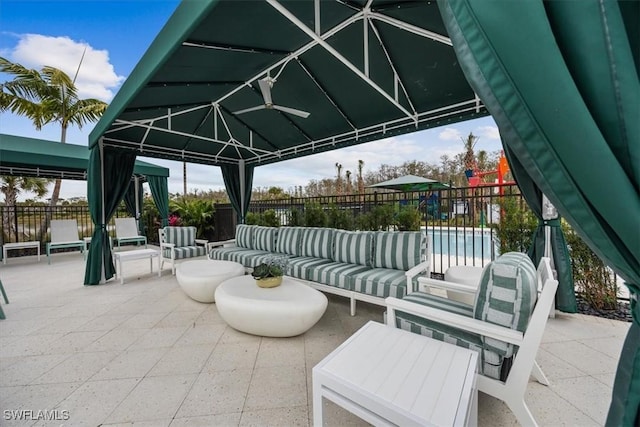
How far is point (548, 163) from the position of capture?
0.69 m

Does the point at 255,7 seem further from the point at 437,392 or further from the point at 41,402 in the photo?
the point at 41,402

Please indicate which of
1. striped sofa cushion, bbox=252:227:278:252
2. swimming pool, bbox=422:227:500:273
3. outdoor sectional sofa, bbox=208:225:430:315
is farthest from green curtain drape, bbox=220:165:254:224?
swimming pool, bbox=422:227:500:273

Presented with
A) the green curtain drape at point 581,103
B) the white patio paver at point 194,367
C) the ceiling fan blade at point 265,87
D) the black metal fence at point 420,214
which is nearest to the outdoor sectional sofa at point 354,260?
the white patio paver at point 194,367

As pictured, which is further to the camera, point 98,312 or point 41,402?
point 98,312

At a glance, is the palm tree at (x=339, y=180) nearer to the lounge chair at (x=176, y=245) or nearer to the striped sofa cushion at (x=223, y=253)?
the lounge chair at (x=176, y=245)

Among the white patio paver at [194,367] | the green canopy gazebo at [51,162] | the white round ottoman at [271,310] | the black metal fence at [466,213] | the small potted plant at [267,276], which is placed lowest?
the white patio paver at [194,367]

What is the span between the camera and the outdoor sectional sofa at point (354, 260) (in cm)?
284

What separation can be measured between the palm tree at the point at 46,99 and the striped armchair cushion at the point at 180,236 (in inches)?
236

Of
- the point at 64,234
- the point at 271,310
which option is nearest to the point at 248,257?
the point at 271,310

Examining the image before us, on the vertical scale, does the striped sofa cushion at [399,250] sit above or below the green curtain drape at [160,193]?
below

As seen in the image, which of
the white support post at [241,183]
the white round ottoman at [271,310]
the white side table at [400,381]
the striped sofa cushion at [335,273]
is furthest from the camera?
the white support post at [241,183]

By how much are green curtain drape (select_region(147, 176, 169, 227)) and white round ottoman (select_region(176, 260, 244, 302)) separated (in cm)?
544

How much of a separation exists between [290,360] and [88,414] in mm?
1378

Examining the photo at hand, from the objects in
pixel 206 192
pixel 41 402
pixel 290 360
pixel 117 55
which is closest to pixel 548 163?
pixel 290 360
